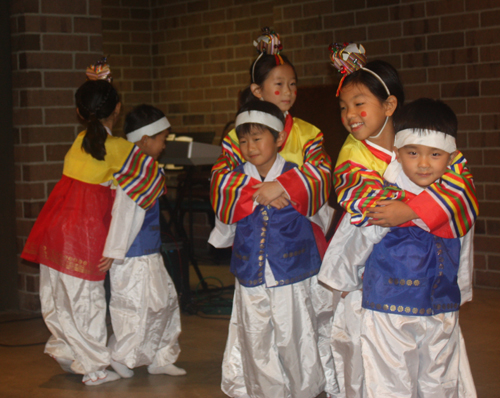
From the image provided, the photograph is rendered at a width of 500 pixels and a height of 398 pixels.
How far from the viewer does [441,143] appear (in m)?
1.78

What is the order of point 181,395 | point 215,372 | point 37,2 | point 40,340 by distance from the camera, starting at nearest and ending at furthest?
Answer: point 181,395, point 215,372, point 40,340, point 37,2

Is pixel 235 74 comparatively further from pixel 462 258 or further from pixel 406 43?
pixel 462 258

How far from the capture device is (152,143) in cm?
285

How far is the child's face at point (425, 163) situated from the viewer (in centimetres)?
180

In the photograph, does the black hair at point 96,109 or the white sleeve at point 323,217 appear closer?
the white sleeve at point 323,217

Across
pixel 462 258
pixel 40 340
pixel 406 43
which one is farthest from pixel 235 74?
pixel 462 258

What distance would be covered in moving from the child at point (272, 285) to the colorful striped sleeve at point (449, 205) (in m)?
0.62

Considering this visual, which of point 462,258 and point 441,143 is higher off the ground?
point 441,143

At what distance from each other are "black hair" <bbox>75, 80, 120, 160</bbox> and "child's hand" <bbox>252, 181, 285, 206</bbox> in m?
0.79

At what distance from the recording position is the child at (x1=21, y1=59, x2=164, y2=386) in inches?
→ 105

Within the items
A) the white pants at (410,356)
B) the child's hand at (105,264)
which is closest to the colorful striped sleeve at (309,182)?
the white pants at (410,356)

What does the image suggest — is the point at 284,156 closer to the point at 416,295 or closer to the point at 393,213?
the point at 393,213

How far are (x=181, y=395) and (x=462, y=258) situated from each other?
130 centimetres

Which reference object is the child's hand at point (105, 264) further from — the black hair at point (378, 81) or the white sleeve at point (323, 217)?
the black hair at point (378, 81)
